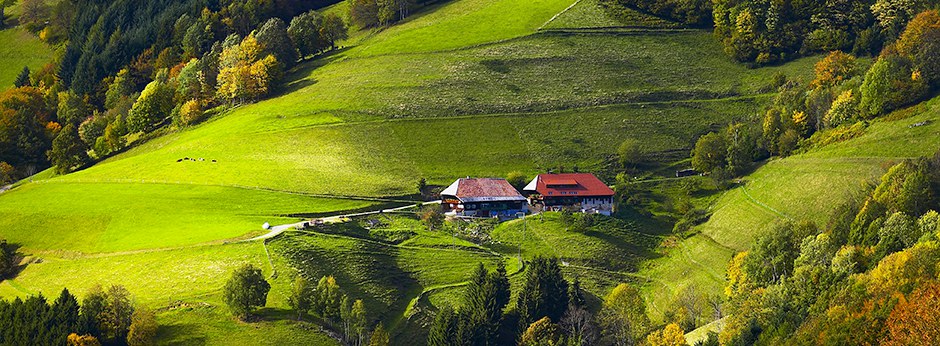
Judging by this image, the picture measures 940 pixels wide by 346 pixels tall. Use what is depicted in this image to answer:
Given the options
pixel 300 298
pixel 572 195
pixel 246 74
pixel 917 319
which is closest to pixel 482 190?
pixel 572 195

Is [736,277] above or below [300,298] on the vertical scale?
below

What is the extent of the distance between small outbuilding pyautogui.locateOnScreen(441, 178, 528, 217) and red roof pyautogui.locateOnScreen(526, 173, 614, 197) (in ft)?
11.6

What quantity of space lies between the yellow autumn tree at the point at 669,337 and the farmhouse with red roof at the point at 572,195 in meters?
39.1

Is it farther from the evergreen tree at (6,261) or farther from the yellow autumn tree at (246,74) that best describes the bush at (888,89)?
the evergreen tree at (6,261)

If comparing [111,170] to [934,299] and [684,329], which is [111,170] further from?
[934,299]

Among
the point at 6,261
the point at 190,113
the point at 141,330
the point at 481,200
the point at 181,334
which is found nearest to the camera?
the point at 141,330

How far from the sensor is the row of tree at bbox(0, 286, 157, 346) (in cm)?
9619

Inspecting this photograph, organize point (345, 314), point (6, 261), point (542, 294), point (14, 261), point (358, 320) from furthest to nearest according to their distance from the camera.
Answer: point (14, 261) < point (6, 261) < point (542, 294) < point (358, 320) < point (345, 314)

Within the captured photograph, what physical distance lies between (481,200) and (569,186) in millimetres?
13123

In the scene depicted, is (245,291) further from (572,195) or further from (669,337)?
(572,195)

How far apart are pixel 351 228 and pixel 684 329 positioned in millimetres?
44338

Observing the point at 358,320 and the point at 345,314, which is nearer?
the point at 345,314

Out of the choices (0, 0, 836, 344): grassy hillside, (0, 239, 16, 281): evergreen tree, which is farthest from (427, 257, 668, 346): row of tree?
(0, 239, 16, 281): evergreen tree

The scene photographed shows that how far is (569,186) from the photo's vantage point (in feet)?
457
